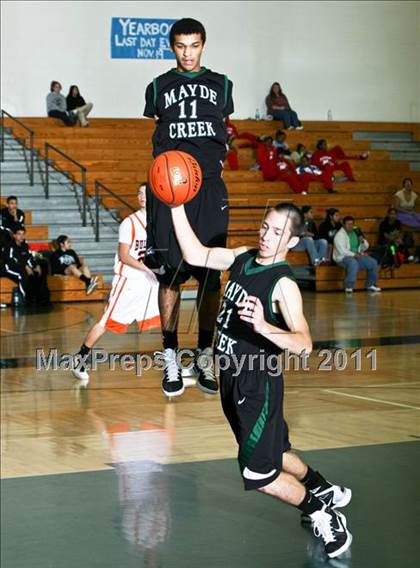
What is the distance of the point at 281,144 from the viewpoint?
70.3 ft

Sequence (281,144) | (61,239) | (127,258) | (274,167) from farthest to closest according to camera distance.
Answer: (281,144), (274,167), (61,239), (127,258)

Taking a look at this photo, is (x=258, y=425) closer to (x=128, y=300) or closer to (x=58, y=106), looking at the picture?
(x=128, y=300)

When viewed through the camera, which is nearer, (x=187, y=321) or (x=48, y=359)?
(x=48, y=359)

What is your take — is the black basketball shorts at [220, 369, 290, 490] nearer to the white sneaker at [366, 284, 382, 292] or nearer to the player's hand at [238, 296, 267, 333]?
the player's hand at [238, 296, 267, 333]

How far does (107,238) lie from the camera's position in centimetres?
1855

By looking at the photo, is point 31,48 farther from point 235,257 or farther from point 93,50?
point 235,257

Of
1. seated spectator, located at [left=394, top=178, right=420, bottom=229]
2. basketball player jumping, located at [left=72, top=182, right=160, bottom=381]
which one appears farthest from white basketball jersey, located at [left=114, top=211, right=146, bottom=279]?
seated spectator, located at [left=394, top=178, right=420, bottom=229]

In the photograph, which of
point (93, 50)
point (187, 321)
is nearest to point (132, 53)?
point (93, 50)

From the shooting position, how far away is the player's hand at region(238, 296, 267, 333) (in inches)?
182

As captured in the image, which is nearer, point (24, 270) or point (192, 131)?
point (192, 131)

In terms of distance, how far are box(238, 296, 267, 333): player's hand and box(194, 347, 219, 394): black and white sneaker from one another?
173 centimetres

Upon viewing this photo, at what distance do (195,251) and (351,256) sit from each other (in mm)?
13382

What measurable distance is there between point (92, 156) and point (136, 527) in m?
15.7

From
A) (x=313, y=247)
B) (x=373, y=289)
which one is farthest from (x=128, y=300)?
(x=373, y=289)
